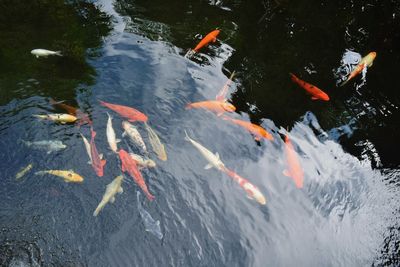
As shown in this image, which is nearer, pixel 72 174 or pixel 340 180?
pixel 72 174

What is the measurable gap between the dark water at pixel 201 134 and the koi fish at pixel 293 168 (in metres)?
0.11

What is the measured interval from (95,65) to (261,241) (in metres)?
4.14

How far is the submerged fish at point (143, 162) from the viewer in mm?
4941

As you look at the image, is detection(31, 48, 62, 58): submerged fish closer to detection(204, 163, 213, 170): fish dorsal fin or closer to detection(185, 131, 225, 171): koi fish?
detection(185, 131, 225, 171): koi fish

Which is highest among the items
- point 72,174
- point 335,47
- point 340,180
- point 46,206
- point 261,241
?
point 335,47

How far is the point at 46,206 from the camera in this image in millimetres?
4508

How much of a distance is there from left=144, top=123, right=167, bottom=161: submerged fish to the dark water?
95 millimetres

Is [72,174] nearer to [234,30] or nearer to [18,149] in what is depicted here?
[18,149]

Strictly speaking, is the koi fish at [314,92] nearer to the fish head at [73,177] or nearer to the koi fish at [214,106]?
the koi fish at [214,106]

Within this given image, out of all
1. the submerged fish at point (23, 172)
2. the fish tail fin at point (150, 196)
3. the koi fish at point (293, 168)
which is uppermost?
the koi fish at point (293, 168)

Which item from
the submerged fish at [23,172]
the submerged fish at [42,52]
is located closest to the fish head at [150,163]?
the submerged fish at [23,172]

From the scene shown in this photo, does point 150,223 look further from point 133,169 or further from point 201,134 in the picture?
point 201,134

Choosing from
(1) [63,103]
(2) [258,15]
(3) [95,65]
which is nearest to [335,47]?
(2) [258,15]

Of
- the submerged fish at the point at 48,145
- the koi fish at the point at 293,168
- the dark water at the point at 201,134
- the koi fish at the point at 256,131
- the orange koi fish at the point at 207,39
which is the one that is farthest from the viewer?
the orange koi fish at the point at 207,39
